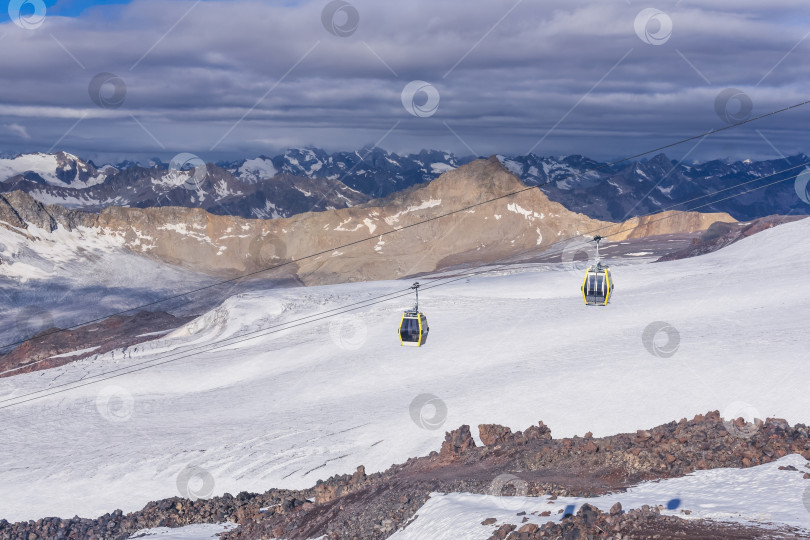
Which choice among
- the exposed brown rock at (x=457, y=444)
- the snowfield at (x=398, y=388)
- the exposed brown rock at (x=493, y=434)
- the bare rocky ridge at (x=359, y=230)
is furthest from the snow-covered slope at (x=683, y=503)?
the bare rocky ridge at (x=359, y=230)

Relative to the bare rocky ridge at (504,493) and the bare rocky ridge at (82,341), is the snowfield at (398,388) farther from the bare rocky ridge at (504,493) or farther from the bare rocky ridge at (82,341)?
the bare rocky ridge at (82,341)

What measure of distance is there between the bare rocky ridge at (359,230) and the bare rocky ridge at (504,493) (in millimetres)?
114065

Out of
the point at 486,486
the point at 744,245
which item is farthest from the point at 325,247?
the point at 486,486

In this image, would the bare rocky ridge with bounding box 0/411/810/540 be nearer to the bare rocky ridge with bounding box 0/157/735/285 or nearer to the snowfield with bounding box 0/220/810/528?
the snowfield with bounding box 0/220/810/528

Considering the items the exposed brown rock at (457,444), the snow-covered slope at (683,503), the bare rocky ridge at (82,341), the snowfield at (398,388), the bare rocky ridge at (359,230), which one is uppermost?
the bare rocky ridge at (359,230)

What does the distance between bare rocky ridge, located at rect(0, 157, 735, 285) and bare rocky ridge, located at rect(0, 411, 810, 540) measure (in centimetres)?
11406

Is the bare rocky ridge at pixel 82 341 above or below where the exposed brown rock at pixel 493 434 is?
above

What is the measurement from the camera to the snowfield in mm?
28891

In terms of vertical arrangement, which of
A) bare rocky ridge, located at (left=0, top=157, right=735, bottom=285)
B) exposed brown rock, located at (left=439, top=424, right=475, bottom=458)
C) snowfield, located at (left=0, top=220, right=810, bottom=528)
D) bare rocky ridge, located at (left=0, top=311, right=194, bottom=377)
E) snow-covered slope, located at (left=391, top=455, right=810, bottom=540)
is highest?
bare rocky ridge, located at (left=0, top=157, right=735, bottom=285)

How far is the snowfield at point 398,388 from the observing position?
Result: 28.9 m

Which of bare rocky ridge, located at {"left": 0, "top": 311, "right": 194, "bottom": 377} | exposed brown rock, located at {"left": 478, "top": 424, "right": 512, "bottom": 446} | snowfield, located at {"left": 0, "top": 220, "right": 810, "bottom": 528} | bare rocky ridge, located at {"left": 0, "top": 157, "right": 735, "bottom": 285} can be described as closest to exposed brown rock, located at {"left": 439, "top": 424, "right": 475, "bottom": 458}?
exposed brown rock, located at {"left": 478, "top": 424, "right": 512, "bottom": 446}

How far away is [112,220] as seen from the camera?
171 m

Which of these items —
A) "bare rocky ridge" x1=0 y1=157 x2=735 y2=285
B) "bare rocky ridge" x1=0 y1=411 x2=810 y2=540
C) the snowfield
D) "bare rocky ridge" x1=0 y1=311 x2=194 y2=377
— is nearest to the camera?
"bare rocky ridge" x1=0 y1=411 x2=810 y2=540

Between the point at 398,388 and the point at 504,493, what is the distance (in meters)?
22.1
